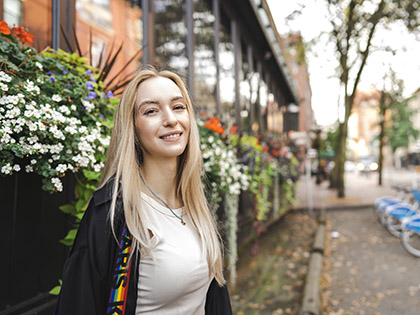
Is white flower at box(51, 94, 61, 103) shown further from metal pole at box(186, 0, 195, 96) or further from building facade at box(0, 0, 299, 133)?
metal pole at box(186, 0, 195, 96)

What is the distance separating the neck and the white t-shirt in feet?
0.28

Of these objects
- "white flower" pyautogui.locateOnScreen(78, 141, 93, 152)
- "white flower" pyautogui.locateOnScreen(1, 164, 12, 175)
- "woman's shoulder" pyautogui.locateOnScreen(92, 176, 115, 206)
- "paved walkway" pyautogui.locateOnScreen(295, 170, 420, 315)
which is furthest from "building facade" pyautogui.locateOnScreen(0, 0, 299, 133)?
"paved walkway" pyautogui.locateOnScreen(295, 170, 420, 315)

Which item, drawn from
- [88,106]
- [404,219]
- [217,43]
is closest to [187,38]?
[217,43]

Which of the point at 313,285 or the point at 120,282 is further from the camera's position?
the point at 313,285

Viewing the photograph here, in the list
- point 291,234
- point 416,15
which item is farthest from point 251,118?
point 416,15

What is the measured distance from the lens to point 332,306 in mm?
5039

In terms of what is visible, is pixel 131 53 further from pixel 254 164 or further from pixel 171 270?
pixel 171 270

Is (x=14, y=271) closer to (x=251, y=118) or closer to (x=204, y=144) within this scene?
(x=204, y=144)

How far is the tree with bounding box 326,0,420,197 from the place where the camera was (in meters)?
15.1

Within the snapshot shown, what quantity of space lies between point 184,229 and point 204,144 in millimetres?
2527

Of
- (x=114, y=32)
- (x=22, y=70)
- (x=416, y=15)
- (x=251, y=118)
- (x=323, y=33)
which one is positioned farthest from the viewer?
(x=323, y=33)

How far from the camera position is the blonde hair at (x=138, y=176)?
58.4 inches

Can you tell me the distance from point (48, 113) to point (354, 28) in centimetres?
1763

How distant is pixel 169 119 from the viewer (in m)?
1.63
